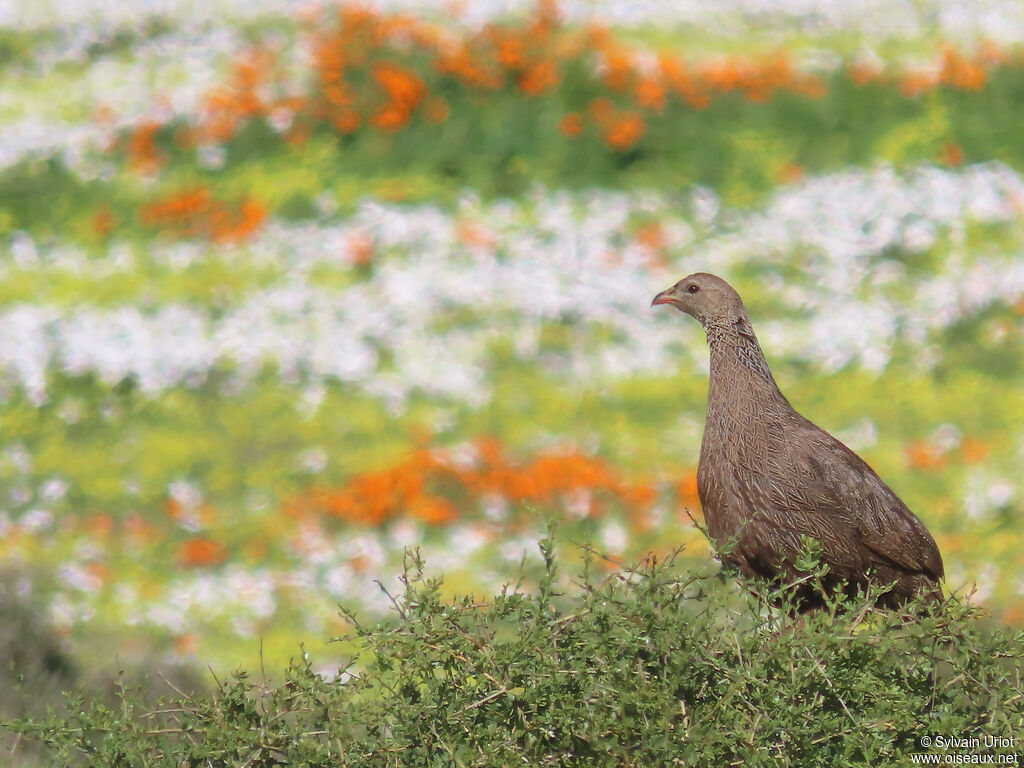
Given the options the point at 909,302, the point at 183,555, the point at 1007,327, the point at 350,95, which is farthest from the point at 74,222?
the point at 1007,327

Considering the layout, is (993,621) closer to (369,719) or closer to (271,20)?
(369,719)

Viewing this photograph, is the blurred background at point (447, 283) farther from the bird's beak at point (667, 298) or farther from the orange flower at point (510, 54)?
the bird's beak at point (667, 298)

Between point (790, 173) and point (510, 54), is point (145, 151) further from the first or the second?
point (790, 173)

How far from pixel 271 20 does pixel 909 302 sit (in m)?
7.27

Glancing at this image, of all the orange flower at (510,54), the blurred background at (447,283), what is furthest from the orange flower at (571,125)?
the orange flower at (510,54)

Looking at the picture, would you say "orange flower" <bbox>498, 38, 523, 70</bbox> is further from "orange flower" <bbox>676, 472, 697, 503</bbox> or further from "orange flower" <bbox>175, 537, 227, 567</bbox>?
"orange flower" <bbox>175, 537, 227, 567</bbox>

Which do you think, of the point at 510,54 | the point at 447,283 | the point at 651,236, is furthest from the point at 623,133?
the point at 447,283

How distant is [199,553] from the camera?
26.5ft

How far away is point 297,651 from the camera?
283 inches

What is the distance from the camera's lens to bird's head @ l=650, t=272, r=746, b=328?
5.21 metres

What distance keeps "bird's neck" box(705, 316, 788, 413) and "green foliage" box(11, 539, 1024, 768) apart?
72.0 inches

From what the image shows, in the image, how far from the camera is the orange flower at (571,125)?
11.7 m

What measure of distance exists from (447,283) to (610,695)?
774cm

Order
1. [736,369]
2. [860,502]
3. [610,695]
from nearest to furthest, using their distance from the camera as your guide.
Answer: [610,695] < [860,502] < [736,369]
